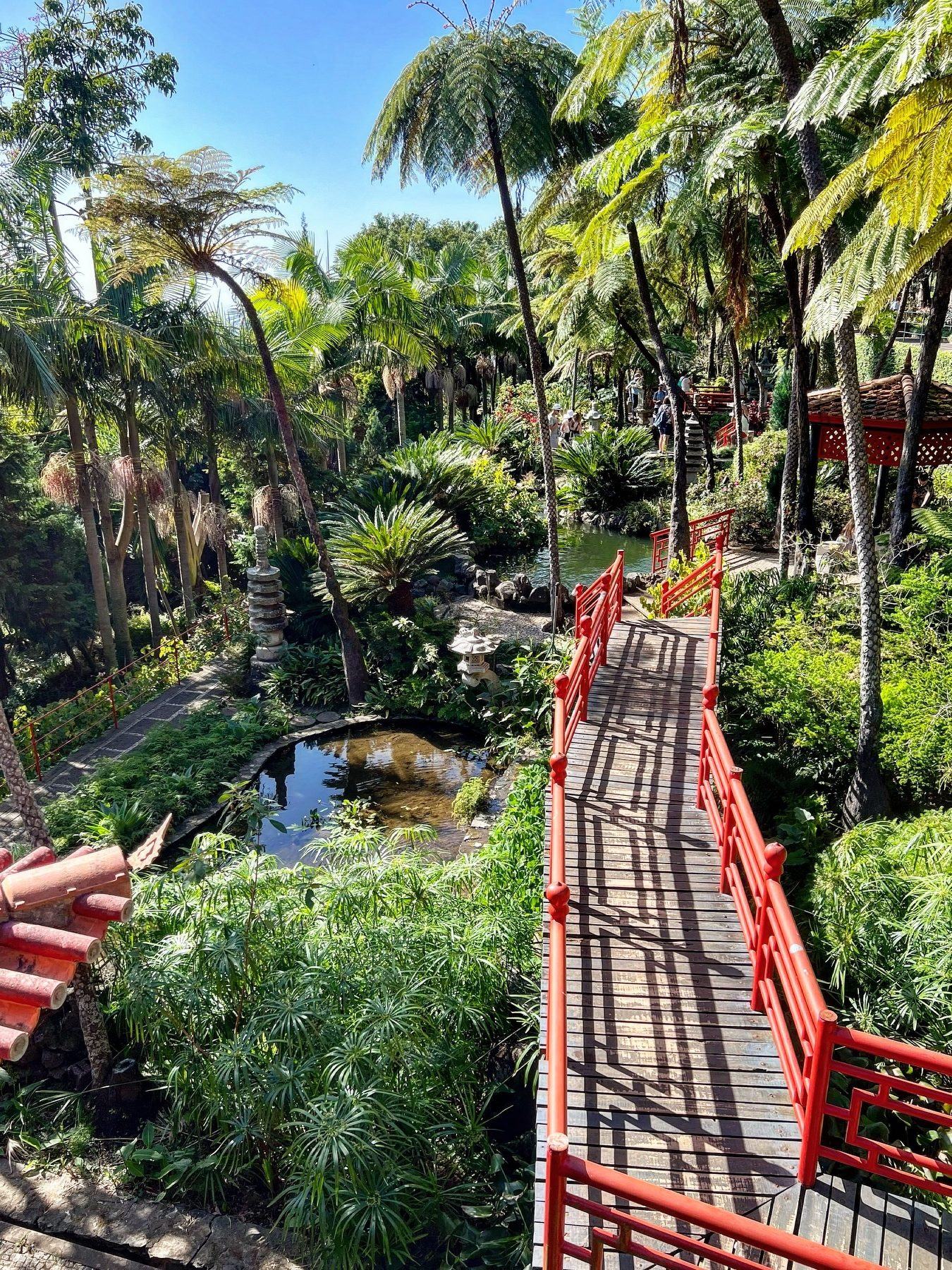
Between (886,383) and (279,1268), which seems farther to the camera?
(886,383)

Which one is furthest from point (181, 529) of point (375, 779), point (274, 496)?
point (375, 779)

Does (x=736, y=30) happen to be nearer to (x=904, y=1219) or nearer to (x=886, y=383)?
(x=886, y=383)

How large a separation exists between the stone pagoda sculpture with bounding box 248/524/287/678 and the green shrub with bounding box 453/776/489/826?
254 inches

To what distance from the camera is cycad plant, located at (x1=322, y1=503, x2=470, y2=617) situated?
52.1 feet

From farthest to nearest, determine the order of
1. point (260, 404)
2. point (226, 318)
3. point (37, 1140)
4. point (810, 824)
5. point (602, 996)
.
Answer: point (260, 404) < point (226, 318) < point (810, 824) < point (37, 1140) < point (602, 996)

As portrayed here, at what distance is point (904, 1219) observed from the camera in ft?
12.1

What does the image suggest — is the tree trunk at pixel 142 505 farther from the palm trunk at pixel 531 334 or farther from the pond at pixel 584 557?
the pond at pixel 584 557

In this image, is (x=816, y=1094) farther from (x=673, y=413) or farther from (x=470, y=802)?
(x=673, y=413)

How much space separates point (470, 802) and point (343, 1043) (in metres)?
5.61

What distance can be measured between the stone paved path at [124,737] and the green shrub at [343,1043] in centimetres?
562

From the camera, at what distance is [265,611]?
16219mm

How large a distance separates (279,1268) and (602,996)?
261 centimetres

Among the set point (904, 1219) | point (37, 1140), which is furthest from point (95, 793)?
point (904, 1219)

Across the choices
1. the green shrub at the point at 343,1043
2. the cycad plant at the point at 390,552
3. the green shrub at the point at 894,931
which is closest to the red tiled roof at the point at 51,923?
the green shrub at the point at 343,1043
